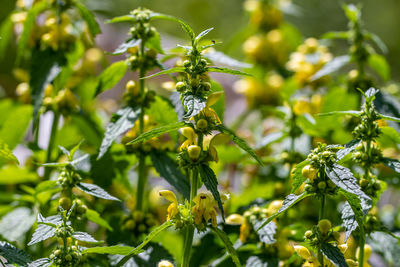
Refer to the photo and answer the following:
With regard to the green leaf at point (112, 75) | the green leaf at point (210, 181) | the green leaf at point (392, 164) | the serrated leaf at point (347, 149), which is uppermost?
the green leaf at point (112, 75)

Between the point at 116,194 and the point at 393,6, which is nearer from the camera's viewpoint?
the point at 116,194

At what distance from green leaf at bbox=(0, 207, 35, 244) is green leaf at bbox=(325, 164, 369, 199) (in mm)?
681

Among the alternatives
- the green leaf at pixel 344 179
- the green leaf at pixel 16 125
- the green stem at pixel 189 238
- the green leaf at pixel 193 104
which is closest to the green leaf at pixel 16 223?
the green leaf at pixel 16 125

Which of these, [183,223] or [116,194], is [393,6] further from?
[183,223]

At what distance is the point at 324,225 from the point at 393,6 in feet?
18.2

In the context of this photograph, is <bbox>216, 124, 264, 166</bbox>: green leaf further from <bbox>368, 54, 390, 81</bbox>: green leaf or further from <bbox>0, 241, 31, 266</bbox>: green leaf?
<bbox>368, 54, 390, 81</bbox>: green leaf

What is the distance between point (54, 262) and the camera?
76 centimetres

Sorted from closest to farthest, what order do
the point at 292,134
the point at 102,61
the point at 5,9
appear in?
the point at 292,134 < the point at 102,61 < the point at 5,9

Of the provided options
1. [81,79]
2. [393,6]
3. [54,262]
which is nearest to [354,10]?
[81,79]

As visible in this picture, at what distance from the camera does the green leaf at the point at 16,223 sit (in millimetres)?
1091

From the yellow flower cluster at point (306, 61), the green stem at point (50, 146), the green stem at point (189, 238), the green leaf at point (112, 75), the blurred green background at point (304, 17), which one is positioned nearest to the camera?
the green stem at point (189, 238)

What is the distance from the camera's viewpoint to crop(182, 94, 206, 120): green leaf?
70cm

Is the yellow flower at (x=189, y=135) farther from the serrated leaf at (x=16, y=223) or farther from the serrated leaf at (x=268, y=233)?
the serrated leaf at (x=16, y=223)

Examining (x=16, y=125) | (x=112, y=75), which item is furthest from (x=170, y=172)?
(x=16, y=125)
